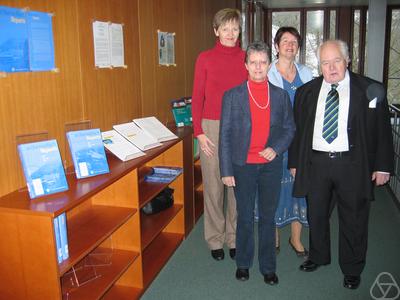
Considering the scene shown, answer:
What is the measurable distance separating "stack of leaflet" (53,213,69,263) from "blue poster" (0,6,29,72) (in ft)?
2.46

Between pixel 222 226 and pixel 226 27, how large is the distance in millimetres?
1492

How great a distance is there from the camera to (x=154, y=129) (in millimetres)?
3156

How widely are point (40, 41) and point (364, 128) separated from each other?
6.18 feet

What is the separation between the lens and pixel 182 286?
2783 millimetres

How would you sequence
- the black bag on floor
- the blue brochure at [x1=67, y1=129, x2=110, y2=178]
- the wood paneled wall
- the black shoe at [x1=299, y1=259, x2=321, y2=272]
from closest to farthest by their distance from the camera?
the wood paneled wall < the blue brochure at [x1=67, y1=129, x2=110, y2=178] < the black shoe at [x1=299, y1=259, x2=321, y2=272] < the black bag on floor

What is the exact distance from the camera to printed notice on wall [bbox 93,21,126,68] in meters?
2.65

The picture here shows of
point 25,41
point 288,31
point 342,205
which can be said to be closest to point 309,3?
point 288,31

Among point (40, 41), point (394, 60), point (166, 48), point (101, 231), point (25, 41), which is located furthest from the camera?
point (394, 60)

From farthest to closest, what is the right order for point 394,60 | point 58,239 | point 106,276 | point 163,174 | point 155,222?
point 394,60 < point 163,174 < point 155,222 < point 106,276 < point 58,239

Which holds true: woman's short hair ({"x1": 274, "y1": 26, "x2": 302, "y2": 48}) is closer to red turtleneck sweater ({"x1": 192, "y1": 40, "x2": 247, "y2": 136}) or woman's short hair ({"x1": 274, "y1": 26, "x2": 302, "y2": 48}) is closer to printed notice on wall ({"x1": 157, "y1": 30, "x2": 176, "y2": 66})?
red turtleneck sweater ({"x1": 192, "y1": 40, "x2": 247, "y2": 136})

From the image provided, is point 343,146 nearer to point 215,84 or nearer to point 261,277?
point 215,84

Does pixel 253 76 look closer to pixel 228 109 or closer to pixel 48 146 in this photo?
pixel 228 109

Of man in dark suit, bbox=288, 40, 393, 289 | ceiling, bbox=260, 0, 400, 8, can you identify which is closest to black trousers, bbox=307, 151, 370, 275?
man in dark suit, bbox=288, 40, 393, 289

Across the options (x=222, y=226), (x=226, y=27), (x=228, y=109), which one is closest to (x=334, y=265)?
(x=222, y=226)
